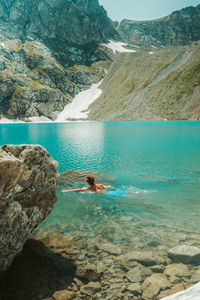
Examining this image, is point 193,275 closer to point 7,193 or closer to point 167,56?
point 7,193

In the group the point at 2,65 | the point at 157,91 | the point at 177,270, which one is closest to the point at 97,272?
the point at 177,270

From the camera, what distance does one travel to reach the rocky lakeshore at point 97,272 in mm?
6887

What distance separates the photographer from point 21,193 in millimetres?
7551

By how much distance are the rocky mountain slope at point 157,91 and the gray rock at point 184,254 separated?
12880 cm

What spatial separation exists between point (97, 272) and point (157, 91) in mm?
157113

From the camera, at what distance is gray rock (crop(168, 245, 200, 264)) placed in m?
8.25

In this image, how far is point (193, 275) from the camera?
7.46 meters

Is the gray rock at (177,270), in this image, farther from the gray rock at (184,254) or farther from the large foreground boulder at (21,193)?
the large foreground boulder at (21,193)

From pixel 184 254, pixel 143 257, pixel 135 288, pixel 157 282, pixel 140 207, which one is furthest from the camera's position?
pixel 140 207

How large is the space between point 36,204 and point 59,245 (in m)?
2.58

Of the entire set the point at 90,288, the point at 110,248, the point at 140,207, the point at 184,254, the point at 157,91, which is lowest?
the point at 140,207

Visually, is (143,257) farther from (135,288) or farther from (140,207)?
(140,207)

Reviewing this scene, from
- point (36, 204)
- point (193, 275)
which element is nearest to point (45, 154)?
point (36, 204)

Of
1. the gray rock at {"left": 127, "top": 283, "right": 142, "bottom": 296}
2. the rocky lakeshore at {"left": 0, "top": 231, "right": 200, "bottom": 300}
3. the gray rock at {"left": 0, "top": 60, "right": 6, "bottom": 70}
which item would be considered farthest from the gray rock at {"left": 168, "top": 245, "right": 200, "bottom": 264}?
the gray rock at {"left": 0, "top": 60, "right": 6, "bottom": 70}
